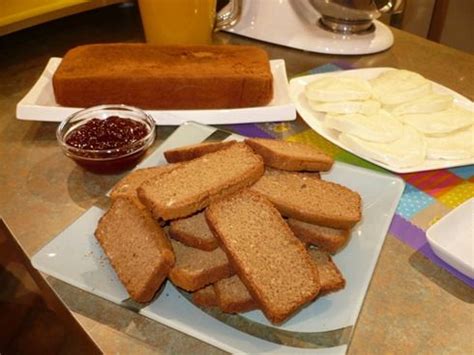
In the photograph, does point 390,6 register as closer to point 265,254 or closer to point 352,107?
point 352,107

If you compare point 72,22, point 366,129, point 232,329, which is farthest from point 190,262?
point 72,22

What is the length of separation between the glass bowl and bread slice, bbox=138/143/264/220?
0.51 ft

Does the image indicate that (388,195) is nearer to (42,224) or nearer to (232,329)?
(232,329)

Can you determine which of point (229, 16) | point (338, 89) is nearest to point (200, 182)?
point (338, 89)

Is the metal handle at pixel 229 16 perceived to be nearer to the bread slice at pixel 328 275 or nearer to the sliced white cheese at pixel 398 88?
the sliced white cheese at pixel 398 88

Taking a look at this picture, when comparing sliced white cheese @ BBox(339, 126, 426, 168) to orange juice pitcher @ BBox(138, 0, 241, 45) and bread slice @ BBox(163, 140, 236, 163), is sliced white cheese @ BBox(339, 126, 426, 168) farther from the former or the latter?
orange juice pitcher @ BBox(138, 0, 241, 45)

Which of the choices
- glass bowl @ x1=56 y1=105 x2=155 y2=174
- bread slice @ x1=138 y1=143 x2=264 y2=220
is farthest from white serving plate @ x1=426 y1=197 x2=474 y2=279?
glass bowl @ x1=56 y1=105 x2=155 y2=174

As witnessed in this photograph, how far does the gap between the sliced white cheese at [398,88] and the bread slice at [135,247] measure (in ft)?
1.82

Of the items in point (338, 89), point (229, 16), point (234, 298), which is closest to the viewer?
point (234, 298)

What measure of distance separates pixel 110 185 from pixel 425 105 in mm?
606

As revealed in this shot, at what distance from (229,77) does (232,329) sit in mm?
553

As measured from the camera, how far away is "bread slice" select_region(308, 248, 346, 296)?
673 mm

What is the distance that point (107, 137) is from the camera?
0.94 m

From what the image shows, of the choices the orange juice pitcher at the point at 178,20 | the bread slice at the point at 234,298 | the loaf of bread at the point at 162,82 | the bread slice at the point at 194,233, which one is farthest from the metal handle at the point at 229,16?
the bread slice at the point at 234,298
